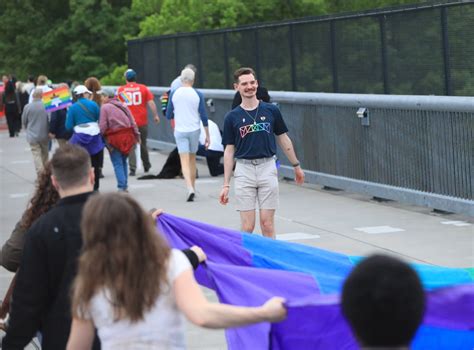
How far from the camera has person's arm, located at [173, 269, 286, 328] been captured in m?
4.29

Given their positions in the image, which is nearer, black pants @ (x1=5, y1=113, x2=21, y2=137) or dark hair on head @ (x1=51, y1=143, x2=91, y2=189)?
dark hair on head @ (x1=51, y1=143, x2=91, y2=189)

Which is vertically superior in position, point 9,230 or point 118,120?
point 118,120

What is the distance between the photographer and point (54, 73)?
2505 inches

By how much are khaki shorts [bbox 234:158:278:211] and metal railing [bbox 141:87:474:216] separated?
3.43m

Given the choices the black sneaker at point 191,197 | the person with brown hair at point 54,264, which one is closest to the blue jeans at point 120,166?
the black sneaker at point 191,197

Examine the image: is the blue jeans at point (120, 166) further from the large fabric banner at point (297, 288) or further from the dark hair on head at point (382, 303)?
the dark hair on head at point (382, 303)

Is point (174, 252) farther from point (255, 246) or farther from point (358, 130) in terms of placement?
point (358, 130)

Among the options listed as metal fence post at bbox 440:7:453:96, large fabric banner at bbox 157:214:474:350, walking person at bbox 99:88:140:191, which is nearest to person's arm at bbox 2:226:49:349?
large fabric banner at bbox 157:214:474:350

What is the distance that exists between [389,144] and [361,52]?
115 inches

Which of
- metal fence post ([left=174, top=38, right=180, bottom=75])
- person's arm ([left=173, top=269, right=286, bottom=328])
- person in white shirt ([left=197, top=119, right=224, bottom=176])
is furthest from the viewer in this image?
metal fence post ([left=174, top=38, right=180, bottom=75])

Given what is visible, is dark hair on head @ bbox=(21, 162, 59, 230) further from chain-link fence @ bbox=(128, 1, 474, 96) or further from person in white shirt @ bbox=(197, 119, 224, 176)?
person in white shirt @ bbox=(197, 119, 224, 176)

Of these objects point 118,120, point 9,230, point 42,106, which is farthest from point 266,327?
point 42,106

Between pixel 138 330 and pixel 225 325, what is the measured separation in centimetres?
31

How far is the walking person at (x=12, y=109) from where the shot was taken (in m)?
36.8
